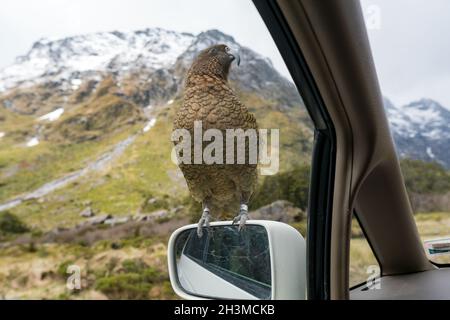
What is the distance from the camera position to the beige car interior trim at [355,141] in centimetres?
143

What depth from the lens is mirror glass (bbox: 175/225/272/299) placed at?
1768 mm

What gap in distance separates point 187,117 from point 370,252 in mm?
1458

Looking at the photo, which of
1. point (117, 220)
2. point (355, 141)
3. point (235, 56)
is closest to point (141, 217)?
point (117, 220)

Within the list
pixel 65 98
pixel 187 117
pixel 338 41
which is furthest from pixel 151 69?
pixel 338 41

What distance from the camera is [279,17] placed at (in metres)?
1.45

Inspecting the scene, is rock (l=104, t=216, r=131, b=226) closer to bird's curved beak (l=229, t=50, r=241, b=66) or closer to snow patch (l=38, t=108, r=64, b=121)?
snow patch (l=38, t=108, r=64, b=121)

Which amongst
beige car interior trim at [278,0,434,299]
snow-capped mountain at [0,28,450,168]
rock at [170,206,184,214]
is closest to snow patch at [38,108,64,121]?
snow-capped mountain at [0,28,450,168]

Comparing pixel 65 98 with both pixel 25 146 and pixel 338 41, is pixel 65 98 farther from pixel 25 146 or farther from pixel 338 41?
pixel 338 41

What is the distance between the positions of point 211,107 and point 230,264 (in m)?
0.71

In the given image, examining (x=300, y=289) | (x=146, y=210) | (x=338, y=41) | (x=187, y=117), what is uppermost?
(x=338, y=41)

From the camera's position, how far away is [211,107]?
177 centimetres

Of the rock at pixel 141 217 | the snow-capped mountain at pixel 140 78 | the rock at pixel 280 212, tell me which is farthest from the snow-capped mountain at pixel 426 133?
the rock at pixel 141 217

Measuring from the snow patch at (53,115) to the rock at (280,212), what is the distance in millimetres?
2190
